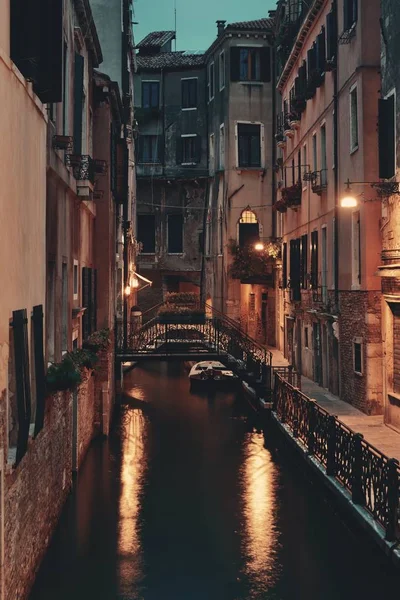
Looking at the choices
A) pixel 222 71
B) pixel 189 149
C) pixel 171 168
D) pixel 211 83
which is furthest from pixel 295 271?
pixel 171 168

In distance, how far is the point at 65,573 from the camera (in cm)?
1031

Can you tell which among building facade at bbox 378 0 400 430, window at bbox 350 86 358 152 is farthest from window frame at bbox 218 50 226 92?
building facade at bbox 378 0 400 430

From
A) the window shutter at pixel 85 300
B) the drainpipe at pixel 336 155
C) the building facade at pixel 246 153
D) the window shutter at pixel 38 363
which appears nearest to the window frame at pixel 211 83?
the building facade at pixel 246 153

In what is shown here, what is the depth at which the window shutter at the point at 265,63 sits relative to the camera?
3441 centimetres

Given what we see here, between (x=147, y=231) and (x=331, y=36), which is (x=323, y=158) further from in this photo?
(x=147, y=231)

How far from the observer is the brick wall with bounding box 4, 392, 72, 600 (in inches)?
304

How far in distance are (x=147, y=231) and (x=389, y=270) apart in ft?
85.7

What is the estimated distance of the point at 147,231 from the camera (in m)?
41.2

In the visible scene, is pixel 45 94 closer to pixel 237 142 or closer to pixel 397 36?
pixel 397 36

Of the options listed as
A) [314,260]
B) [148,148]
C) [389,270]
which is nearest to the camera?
[389,270]

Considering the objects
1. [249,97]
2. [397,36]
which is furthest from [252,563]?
[249,97]

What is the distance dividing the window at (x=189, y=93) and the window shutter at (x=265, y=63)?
263 inches

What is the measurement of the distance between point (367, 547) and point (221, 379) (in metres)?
18.7

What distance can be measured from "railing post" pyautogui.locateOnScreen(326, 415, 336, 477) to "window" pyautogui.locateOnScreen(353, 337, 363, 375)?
5.70 m
